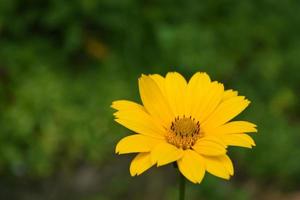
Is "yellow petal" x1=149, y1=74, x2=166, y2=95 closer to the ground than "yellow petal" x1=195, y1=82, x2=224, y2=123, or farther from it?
farther from it

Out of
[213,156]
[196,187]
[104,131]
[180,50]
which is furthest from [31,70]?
[213,156]

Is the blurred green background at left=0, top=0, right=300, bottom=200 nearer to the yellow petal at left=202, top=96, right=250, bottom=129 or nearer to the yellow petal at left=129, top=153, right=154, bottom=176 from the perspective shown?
the yellow petal at left=202, top=96, right=250, bottom=129

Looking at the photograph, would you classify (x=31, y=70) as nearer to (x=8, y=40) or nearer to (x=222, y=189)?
(x=8, y=40)

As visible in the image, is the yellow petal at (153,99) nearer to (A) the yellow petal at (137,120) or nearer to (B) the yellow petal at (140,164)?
(A) the yellow petal at (137,120)

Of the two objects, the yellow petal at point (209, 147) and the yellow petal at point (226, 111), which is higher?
the yellow petal at point (226, 111)

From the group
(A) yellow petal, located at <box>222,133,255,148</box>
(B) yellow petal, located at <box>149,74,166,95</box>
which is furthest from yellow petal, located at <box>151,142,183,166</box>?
(B) yellow petal, located at <box>149,74,166,95</box>

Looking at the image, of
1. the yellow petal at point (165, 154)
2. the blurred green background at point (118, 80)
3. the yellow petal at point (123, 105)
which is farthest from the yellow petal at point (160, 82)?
the blurred green background at point (118, 80)
